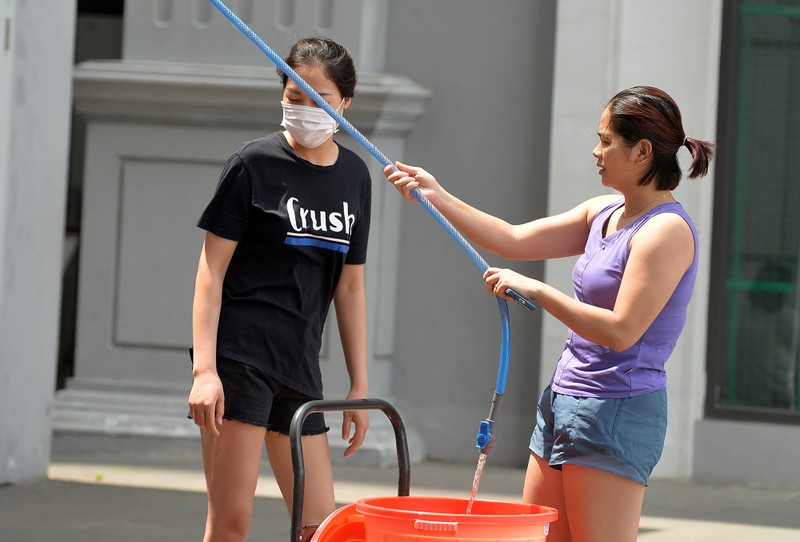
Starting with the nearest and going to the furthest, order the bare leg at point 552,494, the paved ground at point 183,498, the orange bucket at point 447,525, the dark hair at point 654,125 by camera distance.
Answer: the orange bucket at point 447,525 → the dark hair at point 654,125 → the bare leg at point 552,494 → the paved ground at point 183,498

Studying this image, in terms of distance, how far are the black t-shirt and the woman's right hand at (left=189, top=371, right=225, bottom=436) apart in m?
0.11

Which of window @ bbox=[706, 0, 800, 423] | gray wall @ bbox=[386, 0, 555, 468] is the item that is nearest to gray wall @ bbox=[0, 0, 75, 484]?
gray wall @ bbox=[386, 0, 555, 468]

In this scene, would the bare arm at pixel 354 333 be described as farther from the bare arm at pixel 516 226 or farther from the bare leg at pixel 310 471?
the bare arm at pixel 516 226

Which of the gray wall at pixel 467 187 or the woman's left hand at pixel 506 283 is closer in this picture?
the woman's left hand at pixel 506 283

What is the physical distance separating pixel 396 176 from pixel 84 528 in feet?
9.55

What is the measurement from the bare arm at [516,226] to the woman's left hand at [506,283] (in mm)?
387

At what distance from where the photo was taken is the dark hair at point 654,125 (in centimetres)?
316

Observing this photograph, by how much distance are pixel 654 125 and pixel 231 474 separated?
1332 mm

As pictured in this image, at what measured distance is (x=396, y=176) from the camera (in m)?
3.48

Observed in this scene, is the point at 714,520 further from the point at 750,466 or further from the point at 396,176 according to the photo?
the point at 396,176

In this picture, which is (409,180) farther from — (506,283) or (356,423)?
(356,423)

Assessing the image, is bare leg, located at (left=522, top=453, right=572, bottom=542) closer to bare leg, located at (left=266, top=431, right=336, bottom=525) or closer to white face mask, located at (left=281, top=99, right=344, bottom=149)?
bare leg, located at (left=266, top=431, right=336, bottom=525)

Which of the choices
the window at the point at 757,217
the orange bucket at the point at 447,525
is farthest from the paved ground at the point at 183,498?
the orange bucket at the point at 447,525

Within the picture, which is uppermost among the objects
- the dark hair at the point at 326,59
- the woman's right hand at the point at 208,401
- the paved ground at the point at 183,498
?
the dark hair at the point at 326,59
